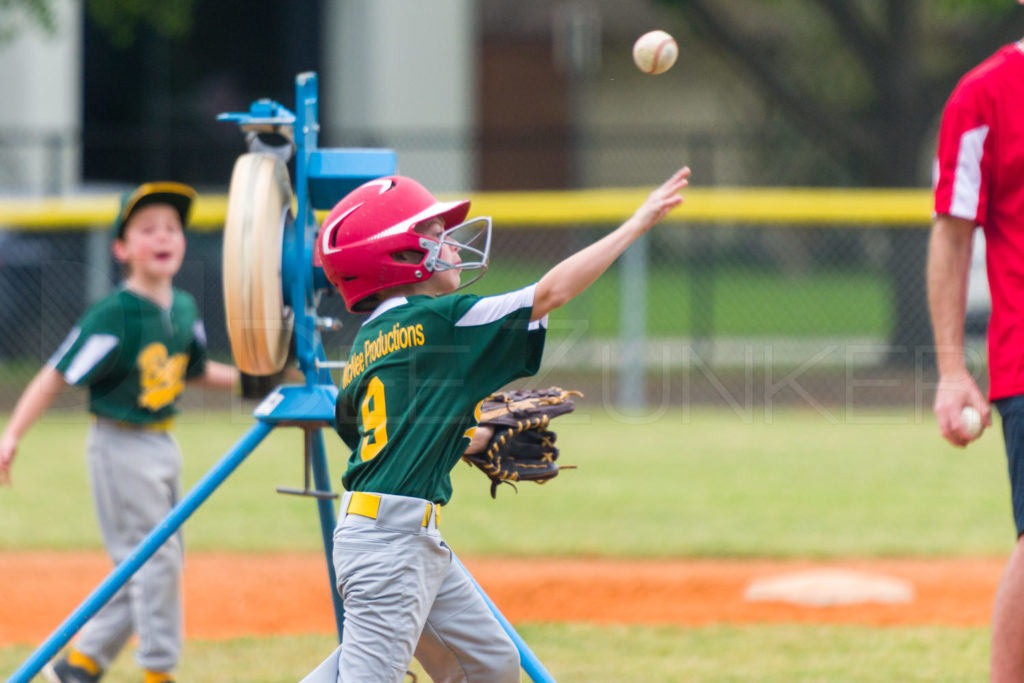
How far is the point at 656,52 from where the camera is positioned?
3268 mm

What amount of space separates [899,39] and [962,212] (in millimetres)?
12034

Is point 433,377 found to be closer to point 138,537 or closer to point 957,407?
point 957,407

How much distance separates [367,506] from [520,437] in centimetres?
52

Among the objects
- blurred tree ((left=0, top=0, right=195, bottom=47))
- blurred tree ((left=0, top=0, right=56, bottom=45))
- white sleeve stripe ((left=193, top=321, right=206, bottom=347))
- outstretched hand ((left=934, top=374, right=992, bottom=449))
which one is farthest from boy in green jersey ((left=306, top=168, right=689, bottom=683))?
blurred tree ((left=0, top=0, right=195, bottom=47))

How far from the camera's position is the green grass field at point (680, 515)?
4.39 meters

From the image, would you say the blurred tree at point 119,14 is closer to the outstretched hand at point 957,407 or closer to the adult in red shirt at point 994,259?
the adult in red shirt at point 994,259

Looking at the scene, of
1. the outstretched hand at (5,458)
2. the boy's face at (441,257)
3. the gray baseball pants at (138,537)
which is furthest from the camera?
the gray baseball pants at (138,537)

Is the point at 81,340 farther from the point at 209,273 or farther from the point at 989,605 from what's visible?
the point at 209,273

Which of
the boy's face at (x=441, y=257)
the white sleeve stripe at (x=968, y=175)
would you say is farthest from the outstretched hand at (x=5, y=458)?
the white sleeve stripe at (x=968, y=175)

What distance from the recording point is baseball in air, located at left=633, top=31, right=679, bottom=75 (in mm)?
3273

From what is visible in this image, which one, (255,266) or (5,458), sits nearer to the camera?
(255,266)

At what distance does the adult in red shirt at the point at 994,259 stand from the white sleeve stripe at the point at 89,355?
2.71 metres

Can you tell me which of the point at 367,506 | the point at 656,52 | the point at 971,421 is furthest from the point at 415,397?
the point at 971,421

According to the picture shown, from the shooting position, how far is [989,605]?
17.1 feet
